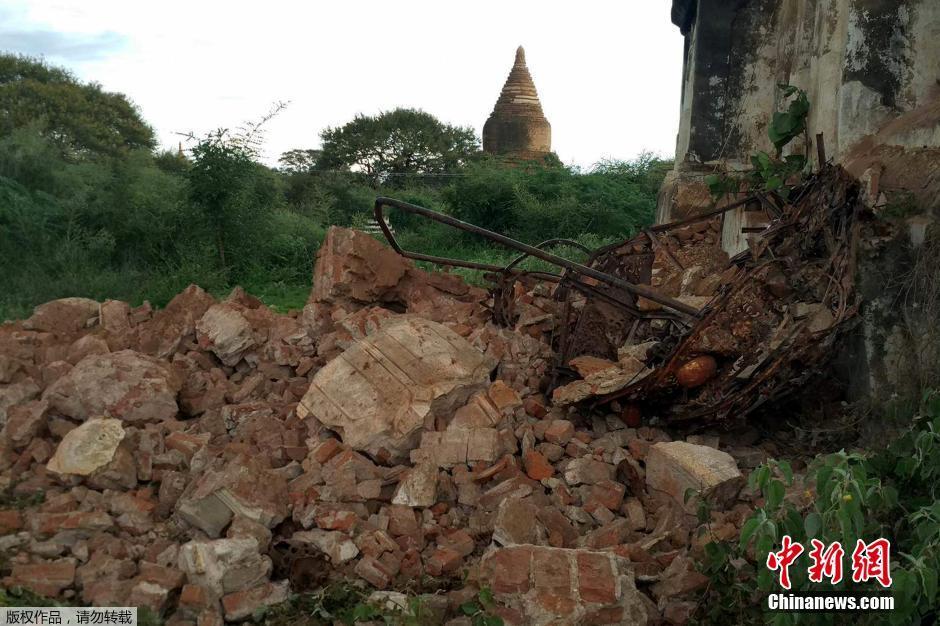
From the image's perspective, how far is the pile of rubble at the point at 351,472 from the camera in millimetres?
2898

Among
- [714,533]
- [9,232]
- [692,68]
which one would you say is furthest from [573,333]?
[9,232]

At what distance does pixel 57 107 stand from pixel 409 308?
63.8ft

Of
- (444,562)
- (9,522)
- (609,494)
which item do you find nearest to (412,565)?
(444,562)

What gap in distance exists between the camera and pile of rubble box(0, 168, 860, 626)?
2898mm

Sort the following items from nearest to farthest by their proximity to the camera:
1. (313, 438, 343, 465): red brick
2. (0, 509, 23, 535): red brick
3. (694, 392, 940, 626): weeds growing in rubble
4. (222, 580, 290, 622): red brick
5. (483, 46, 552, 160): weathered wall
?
(694, 392, 940, 626): weeds growing in rubble
(222, 580, 290, 622): red brick
(0, 509, 23, 535): red brick
(313, 438, 343, 465): red brick
(483, 46, 552, 160): weathered wall

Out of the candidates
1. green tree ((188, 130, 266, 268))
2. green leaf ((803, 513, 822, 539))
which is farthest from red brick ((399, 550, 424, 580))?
green tree ((188, 130, 266, 268))

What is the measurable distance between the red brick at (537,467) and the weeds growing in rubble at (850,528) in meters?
0.66

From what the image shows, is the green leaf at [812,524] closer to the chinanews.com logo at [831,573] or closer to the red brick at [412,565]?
the chinanews.com logo at [831,573]

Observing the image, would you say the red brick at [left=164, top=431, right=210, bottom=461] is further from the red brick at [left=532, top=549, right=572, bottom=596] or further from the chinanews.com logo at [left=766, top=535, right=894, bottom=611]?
the chinanews.com logo at [left=766, top=535, right=894, bottom=611]

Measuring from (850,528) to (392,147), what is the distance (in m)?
22.3

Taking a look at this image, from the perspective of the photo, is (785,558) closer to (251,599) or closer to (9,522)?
(251,599)

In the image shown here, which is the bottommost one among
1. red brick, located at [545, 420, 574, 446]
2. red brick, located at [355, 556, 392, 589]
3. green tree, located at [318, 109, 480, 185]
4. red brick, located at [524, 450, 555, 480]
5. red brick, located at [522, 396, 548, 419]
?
red brick, located at [355, 556, 392, 589]

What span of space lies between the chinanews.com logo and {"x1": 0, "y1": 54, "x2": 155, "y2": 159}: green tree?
1914cm

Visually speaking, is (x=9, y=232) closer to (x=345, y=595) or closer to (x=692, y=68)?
(x=692, y=68)
